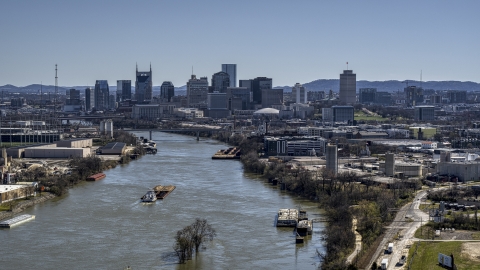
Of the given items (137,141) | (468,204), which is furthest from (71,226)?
(137,141)

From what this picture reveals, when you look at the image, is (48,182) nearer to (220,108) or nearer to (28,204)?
(28,204)

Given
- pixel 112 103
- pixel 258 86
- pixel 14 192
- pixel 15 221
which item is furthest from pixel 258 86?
pixel 15 221

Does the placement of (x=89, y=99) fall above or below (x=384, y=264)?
above

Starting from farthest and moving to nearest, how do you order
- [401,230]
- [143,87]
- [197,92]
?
[143,87]
[197,92]
[401,230]

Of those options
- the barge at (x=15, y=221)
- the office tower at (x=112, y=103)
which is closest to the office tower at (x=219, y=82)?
the office tower at (x=112, y=103)

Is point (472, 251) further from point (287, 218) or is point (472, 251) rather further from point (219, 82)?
point (219, 82)

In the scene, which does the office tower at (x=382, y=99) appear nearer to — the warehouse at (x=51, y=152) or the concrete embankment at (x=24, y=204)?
the warehouse at (x=51, y=152)

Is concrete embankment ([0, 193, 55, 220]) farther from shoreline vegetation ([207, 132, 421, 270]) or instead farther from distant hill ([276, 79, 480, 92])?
distant hill ([276, 79, 480, 92])
